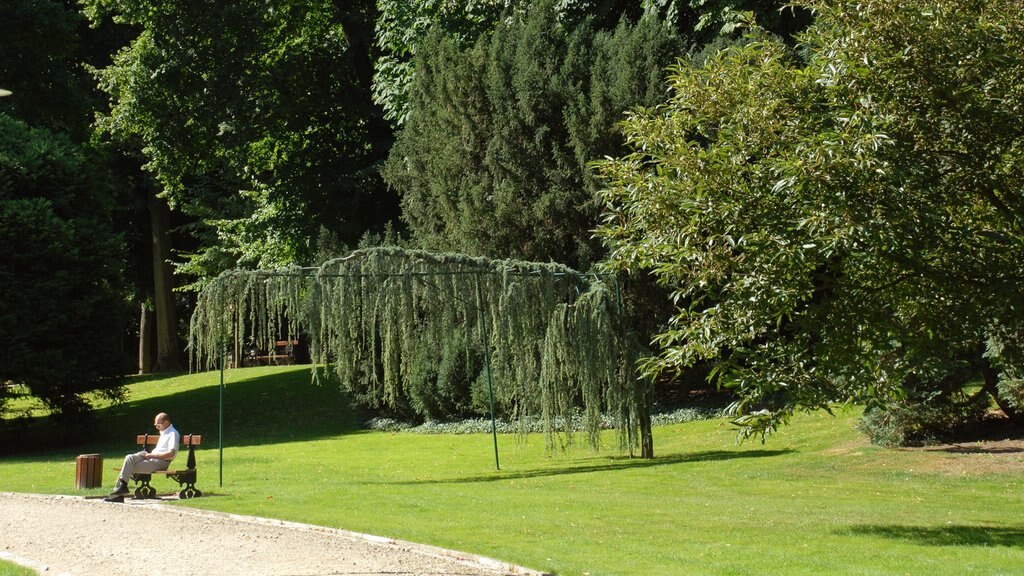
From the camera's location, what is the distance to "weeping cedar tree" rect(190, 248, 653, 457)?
18.2m

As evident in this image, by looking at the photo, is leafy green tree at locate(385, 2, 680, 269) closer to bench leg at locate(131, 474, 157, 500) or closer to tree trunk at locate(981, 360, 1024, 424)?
tree trunk at locate(981, 360, 1024, 424)

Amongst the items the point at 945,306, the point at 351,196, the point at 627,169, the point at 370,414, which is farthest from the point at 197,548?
the point at 351,196

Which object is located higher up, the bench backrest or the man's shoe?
the bench backrest

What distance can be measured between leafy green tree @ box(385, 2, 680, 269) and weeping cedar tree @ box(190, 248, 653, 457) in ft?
25.0

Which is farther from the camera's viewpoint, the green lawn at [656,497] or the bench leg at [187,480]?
the bench leg at [187,480]

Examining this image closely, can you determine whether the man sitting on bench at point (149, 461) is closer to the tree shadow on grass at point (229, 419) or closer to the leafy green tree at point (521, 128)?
the tree shadow on grass at point (229, 419)

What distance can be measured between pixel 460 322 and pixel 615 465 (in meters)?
4.02

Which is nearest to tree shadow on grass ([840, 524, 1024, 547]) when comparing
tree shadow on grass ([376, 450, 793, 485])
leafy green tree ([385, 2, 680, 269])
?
tree shadow on grass ([376, 450, 793, 485])

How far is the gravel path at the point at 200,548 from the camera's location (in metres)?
10.2

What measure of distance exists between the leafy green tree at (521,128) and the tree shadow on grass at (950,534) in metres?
15.2

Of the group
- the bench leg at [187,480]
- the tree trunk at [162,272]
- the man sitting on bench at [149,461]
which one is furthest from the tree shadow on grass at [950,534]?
the tree trunk at [162,272]

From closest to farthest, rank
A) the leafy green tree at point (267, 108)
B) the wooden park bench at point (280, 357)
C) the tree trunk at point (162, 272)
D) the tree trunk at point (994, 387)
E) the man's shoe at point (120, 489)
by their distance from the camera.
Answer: the man's shoe at point (120, 489)
the tree trunk at point (994, 387)
the leafy green tree at point (267, 108)
the tree trunk at point (162, 272)
the wooden park bench at point (280, 357)

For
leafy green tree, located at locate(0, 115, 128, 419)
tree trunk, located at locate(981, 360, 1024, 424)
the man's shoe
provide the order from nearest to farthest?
the man's shoe
tree trunk, located at locate(981, 360, 1024, 424)
leafy green tree, located at locate(0, 115, 128, 419)

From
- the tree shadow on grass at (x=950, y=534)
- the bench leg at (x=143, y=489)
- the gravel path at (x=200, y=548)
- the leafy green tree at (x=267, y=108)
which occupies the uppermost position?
the leafy green tree at (x=267, y=108)
